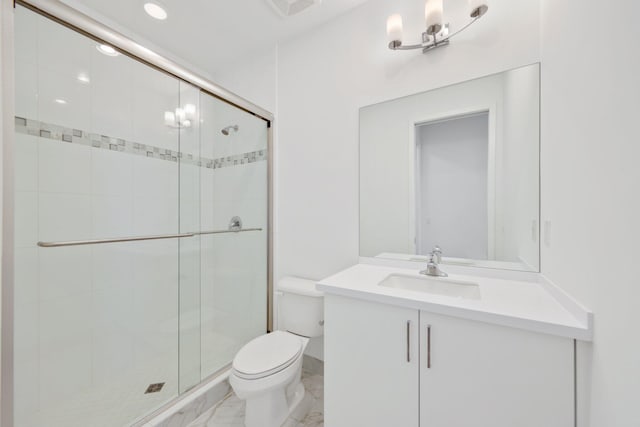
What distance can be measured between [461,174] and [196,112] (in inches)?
69.6

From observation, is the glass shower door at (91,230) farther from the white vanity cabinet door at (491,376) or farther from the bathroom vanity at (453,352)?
the white vanity cabinet door at (491,376)

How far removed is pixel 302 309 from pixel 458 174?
124cm

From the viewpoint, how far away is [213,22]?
1.76m

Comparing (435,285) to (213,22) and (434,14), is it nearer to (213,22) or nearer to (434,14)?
(434,14)

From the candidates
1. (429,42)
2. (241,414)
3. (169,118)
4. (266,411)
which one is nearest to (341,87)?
(429,42)

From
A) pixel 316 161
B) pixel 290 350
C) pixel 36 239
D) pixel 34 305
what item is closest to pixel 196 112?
pixel 316 161

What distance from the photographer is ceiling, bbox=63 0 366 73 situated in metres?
1.59

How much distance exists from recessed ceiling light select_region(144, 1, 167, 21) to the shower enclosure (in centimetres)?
46

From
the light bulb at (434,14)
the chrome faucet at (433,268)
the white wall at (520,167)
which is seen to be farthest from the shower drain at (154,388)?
the light bulb at (434,14)

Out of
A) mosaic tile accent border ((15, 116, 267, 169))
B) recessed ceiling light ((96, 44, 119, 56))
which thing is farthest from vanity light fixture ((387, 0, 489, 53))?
recessed ceiling light ((96, 44, 119, 56))

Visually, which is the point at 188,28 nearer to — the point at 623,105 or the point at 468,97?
the point at 468,97

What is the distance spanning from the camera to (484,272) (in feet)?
4.14

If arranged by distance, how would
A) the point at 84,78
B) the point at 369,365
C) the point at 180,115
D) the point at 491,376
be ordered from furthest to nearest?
the point at 180,115, the point at 84,78, the point at 369,365, the point at 491,376

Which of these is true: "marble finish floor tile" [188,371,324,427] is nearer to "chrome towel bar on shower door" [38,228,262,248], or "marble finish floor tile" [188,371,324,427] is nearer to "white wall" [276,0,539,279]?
"white wall" [276,0,539,279]
